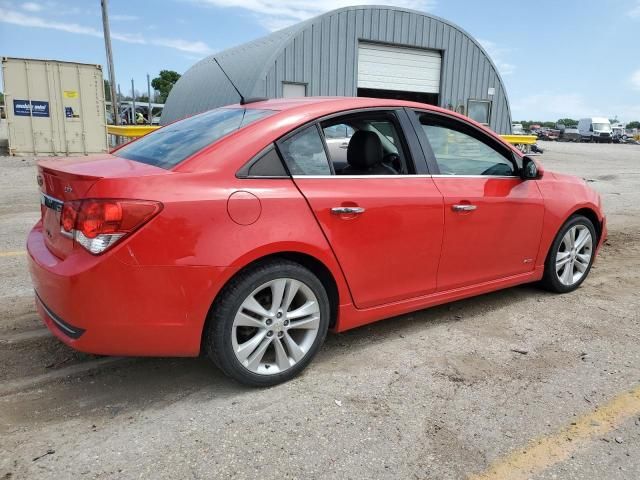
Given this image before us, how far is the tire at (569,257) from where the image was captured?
440 cm

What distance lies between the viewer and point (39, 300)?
2.87 m

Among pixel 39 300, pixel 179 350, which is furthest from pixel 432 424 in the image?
pixel 39 300

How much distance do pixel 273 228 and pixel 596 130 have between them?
6071 cm

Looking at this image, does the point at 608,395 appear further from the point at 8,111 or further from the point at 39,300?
the point at 8,111

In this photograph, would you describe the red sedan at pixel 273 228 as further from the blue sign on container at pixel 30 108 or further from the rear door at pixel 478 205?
the blue sign on container at pixel 30 108

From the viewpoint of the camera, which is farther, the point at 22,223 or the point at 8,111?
the point at 8,111

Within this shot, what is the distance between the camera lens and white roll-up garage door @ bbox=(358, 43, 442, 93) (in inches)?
762

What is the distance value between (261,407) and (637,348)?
2571 mm

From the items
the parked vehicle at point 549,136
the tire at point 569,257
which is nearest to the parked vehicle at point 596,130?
the parked vehicle at point 549,136

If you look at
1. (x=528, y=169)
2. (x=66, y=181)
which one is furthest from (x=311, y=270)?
(x=528, y=169)

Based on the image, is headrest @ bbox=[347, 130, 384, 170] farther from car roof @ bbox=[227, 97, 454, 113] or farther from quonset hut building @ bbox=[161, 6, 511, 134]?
quonset hut building @ bbox=[161, 6, 511, 134]

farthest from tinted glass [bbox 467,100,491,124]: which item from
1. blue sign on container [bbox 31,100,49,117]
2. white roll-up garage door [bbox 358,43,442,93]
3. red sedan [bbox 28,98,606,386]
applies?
red sedan [bbox 28,98,606,386]

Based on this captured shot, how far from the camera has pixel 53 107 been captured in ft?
57.1

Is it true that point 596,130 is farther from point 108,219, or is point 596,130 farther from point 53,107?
point 108,219
